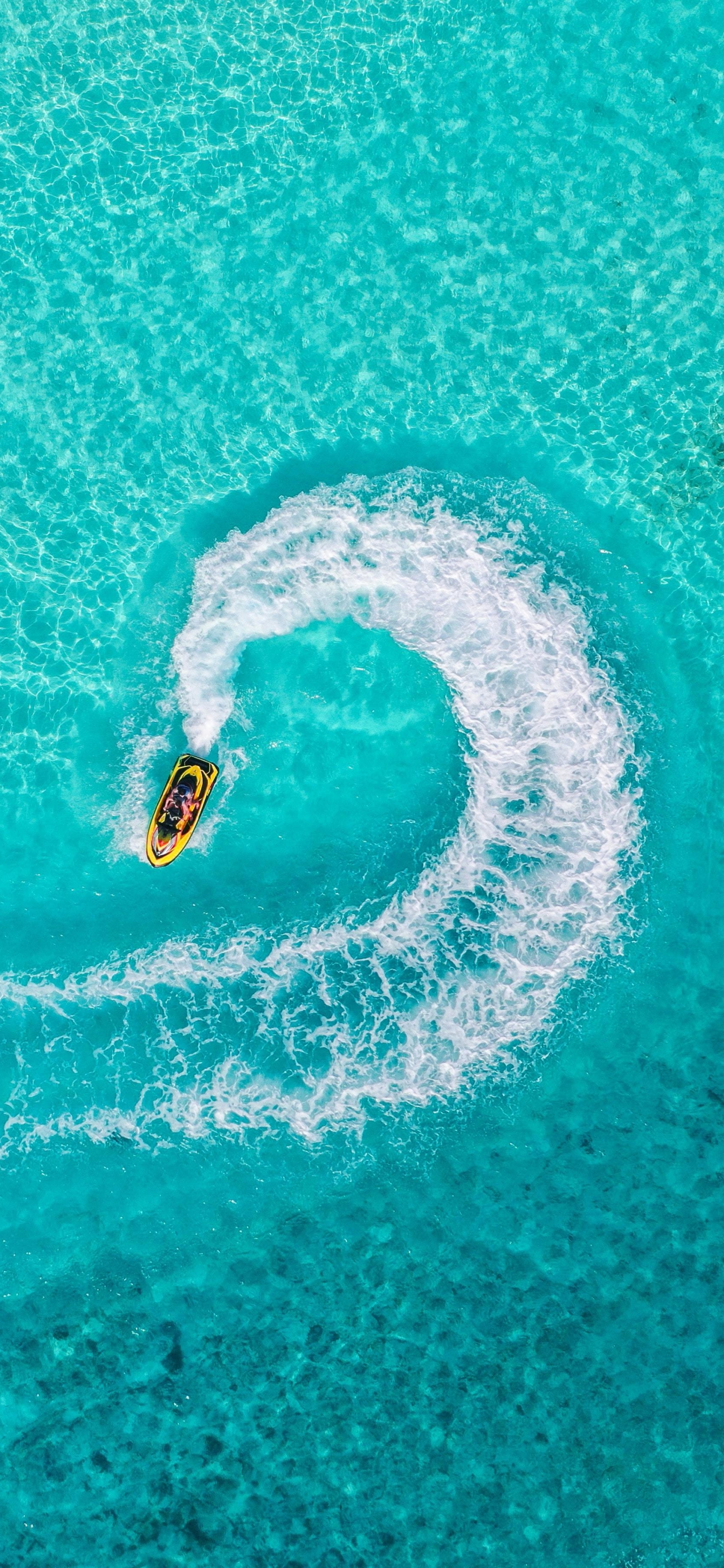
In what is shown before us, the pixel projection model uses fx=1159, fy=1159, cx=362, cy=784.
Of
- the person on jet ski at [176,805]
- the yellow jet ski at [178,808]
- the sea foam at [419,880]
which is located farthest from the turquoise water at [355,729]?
the person on jet ski at [176,805]

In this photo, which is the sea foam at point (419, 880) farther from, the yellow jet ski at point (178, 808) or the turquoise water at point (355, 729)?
the yellow jet ski at point (178, 808)

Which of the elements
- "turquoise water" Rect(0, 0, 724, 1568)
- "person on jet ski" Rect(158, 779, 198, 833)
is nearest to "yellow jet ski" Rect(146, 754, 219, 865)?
"person on jet ski" Rect(158, 779, 198, 833)

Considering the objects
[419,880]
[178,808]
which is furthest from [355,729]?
[178,808]

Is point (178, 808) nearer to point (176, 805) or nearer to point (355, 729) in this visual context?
point (176, 805)

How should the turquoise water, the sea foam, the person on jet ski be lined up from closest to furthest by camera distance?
the person on jet ski < the turquoise water < the sea foam

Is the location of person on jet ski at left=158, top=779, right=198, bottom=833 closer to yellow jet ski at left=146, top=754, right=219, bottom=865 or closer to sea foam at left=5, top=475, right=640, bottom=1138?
yellow jet ski at left=146, top=754, right=219, bottom=865

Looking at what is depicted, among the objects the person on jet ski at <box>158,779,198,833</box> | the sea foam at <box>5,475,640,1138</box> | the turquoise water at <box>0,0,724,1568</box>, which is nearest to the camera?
the person on jet ski at <box>158,779,198,833</box>

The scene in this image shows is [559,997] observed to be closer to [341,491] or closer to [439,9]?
[341,491]
